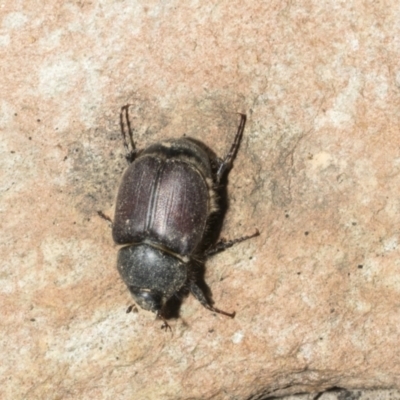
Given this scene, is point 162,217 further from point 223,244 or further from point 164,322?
point 164,322

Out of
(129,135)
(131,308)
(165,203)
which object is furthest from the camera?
(129,135)

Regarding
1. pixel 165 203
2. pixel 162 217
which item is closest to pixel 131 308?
pixel 162 217

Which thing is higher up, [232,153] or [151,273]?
[232,153]

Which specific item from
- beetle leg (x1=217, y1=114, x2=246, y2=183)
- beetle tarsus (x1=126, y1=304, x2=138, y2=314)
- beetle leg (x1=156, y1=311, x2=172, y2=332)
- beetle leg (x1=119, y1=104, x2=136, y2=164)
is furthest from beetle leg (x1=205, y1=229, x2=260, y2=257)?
beetle leg (x1=119, y1=104, x2=136, y2=164)

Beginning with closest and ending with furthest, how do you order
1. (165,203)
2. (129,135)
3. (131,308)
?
(165,203) < (131,308) < (129,135)

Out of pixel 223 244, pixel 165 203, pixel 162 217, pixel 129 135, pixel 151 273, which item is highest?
pixel 129 135

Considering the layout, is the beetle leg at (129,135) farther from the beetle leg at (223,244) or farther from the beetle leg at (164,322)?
the beetle leg at (164,322)

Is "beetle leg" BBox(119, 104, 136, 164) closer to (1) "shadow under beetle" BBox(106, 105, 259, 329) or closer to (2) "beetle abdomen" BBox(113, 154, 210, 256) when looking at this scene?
(1) "shadow under beetle" BBox(106, 105, 259, 329)
